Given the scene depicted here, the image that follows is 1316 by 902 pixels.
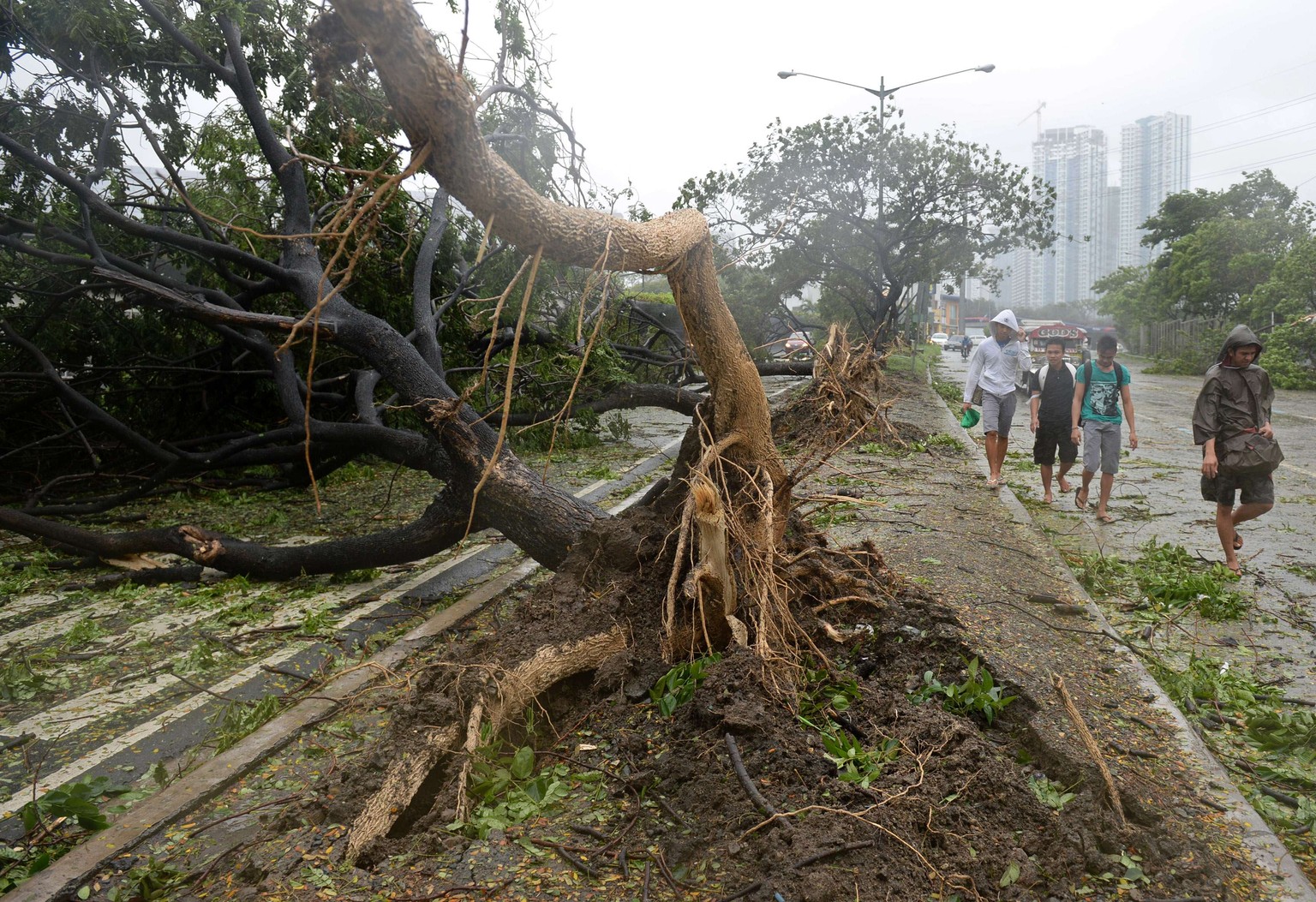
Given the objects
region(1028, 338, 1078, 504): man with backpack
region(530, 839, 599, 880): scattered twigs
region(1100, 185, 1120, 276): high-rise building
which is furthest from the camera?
region(1100, 185, 1120, 276): high-rise building

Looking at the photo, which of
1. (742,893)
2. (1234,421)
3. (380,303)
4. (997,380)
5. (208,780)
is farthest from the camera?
(380,303)

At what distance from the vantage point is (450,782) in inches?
122

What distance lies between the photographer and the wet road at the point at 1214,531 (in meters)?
4.82

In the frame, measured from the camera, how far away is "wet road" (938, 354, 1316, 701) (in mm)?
4824

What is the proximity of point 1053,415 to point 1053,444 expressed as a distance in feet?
0.91

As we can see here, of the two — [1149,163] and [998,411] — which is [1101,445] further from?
[1149,163]

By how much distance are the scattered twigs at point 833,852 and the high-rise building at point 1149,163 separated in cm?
6061

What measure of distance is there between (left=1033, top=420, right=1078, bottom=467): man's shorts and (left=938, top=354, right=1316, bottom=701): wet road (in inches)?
16.9

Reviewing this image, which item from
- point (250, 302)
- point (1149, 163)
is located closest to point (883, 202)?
point (250, 302)

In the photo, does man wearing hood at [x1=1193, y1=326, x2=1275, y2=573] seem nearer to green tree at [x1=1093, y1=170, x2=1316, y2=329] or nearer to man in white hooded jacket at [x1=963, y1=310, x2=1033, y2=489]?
man in white hooded jacket at [x1=963, y1=310, x2=1033, y2=489]

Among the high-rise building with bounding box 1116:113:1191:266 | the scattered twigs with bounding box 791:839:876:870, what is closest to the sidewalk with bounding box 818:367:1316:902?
the scattered twigs with bounding box 791:839:876:870

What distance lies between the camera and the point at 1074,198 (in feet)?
203

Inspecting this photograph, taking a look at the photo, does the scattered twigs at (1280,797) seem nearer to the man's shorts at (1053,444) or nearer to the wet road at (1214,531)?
the wet road at (1214,531)

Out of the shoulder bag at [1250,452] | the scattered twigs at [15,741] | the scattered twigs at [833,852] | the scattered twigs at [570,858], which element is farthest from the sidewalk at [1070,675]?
the scattered twigs at [15,741]
